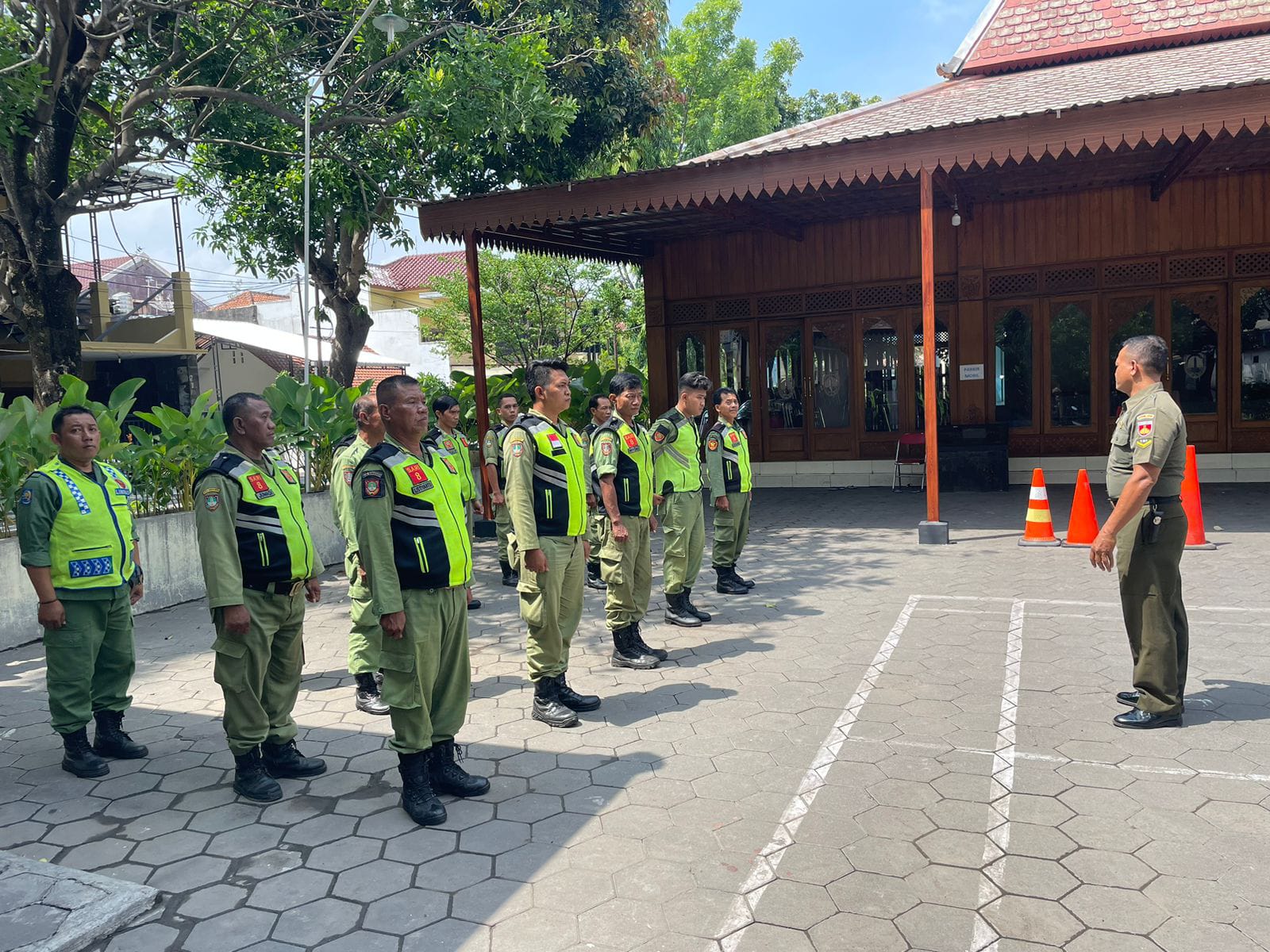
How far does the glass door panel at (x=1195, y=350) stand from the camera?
1220 cm

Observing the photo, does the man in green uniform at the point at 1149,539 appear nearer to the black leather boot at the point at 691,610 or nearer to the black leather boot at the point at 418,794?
the black leather boot at the point at 691,610

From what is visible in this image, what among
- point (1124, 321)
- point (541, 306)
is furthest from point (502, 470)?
point (541, 306)

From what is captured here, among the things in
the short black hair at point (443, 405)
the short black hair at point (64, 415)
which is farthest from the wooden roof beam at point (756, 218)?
the short black hair at point (64, 415)

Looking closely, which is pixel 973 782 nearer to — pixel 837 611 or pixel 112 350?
pixel 837 611

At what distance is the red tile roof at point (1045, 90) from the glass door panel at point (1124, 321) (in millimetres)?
2915

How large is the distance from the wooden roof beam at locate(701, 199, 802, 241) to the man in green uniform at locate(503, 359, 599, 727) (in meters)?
6.41

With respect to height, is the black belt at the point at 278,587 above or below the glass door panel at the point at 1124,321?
below

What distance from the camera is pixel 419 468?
150 inches

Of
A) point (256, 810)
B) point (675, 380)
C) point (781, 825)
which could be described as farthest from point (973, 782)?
point (675, 380)

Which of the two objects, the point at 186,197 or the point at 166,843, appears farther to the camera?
the point at 186,197

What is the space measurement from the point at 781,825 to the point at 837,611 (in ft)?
11.3

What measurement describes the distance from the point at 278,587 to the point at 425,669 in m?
0.88

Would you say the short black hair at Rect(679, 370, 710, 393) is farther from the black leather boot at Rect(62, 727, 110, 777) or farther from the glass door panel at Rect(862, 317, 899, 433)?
the glass door panel at Rect(862, 317, 899, 433)

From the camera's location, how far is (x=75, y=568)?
4.44 m
